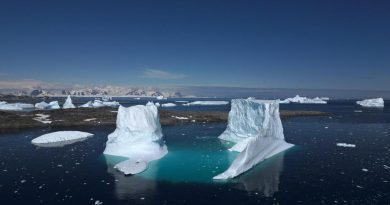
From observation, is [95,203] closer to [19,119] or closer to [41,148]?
[41,148]

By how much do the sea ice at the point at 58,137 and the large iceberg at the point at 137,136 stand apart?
363 inches

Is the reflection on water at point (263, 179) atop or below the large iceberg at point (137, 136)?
below

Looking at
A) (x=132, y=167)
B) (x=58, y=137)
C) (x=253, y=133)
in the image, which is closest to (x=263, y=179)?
(x=132, y=167)

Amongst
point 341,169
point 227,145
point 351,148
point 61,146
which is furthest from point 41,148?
point 351,148

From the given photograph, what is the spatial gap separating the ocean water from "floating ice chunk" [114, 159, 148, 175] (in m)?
0.45

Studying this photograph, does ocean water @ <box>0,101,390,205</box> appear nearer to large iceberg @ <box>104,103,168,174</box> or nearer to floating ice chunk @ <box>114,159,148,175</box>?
floating ice chunk @ <box>114,159,148,175</box>

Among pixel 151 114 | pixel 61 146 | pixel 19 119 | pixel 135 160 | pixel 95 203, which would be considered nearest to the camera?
pixel 95 203

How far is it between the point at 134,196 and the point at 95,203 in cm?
185

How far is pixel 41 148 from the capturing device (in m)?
30.2

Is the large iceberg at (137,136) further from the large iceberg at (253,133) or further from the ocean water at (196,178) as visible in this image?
the large iceberg at (253,133)

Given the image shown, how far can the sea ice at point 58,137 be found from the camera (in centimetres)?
3338

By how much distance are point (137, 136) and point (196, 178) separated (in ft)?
30.3

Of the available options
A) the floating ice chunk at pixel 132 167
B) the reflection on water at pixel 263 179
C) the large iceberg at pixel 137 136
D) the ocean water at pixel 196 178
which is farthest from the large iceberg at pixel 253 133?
the large iceberg at pixel 137 136

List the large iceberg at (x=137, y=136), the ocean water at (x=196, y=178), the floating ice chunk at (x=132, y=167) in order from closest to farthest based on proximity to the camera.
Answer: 1. the ocean water at (x=196, y=178)
2. the floating ice chunk at (x=132, y=167)
3. the large iceberg at (x=137, y=136)
